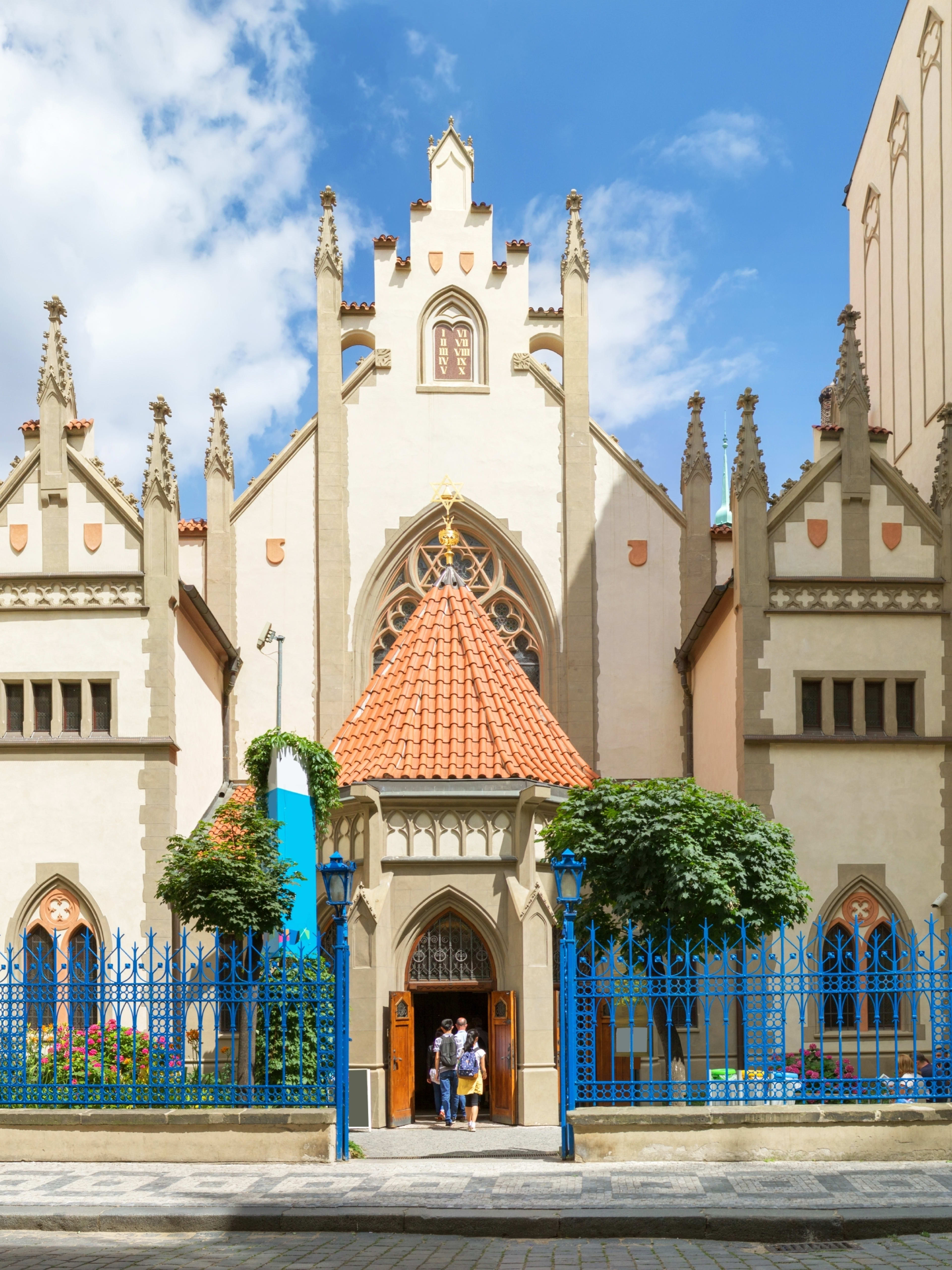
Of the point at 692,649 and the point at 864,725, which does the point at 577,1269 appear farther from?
the point at 692,649

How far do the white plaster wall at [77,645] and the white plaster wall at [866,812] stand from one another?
11.2m

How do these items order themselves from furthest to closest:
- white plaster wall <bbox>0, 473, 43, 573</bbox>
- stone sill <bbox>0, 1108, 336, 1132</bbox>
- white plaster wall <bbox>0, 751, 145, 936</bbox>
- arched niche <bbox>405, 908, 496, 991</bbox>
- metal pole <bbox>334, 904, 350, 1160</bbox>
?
white plaster wall <bbox>0, 473, 43, 573</bbox> < white plaster wall <bbox>0, 751, 145, 936</bbox> < arched niche <bbox>405, 908, 496, 991</bbox> < metal pole <bbox>334, 904, 350, 1160</bbox> < stone sill <bbox>0, 1108, 336, 1132</bbox>

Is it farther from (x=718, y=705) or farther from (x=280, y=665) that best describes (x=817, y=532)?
(x=280, y=665)

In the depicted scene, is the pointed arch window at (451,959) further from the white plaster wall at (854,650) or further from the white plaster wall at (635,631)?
the white plaster wall at (635,631)

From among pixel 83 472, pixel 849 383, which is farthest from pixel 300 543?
pixel 849 383

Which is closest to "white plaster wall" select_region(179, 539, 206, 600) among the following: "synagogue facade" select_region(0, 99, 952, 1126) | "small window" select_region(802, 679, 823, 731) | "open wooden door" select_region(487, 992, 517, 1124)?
"synagogue facade" select_region(0, 99, 952, 1126)

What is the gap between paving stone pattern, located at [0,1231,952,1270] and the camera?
11.3 meters

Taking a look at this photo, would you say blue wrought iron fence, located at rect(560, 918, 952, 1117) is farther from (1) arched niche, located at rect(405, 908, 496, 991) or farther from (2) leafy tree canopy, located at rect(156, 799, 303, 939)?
(2) leafy tree canopy, located at rect(156, 799, 303, 939)

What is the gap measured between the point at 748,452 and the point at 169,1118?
50.9 feet

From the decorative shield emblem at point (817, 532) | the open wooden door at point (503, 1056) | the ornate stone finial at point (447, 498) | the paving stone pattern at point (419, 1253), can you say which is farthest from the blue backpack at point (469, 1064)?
the decorative shield emblem at point (817, 532)

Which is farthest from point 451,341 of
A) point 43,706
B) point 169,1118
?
point 169,1118

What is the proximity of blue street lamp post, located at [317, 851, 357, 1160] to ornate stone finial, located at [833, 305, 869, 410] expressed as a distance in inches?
576

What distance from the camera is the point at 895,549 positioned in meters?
26.3

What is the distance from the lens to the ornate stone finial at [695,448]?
1184 inches
